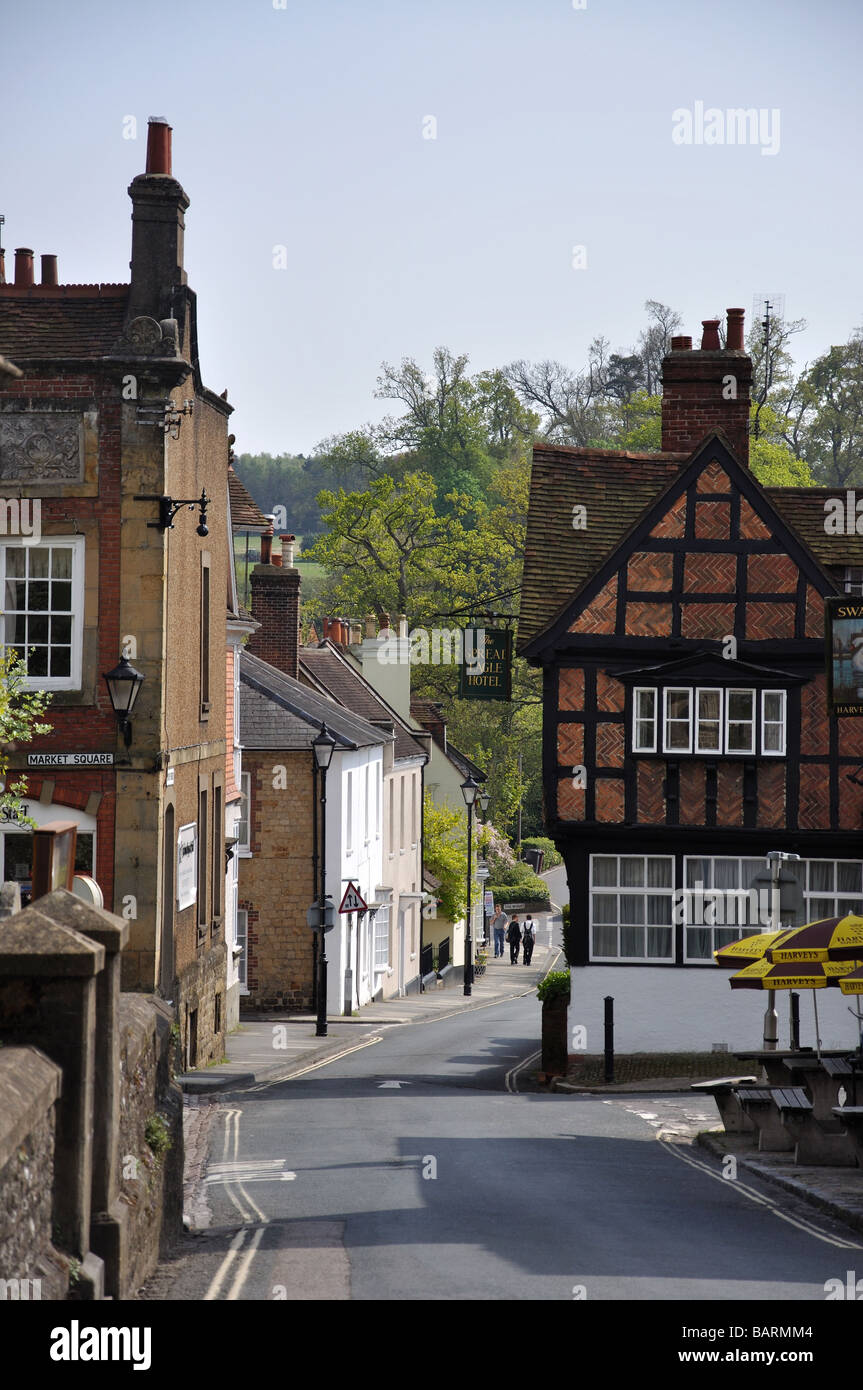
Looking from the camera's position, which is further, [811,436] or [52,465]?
[811,436]

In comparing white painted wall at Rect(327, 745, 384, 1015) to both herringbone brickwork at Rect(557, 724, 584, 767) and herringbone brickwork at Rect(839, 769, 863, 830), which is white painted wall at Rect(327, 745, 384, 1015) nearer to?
herringbone brickwork at Rect(557, 724, 584, 767)

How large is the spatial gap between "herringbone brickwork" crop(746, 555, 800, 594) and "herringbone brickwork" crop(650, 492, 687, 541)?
4.00ft

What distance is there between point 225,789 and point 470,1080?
630cm

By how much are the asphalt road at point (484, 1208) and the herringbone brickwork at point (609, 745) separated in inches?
221

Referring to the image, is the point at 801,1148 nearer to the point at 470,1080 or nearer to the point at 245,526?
the point at 470,1080

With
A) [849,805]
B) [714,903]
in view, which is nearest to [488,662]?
[714,903]

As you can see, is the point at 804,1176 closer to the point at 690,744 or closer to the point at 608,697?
the point at 690,744

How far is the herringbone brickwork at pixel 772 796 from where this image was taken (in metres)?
25.2

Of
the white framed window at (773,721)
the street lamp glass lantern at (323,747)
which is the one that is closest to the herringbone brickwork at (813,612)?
the white framed window at (773,721)

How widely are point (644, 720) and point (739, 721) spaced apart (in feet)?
4.91

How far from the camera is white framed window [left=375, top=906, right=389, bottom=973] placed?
42.8 metres

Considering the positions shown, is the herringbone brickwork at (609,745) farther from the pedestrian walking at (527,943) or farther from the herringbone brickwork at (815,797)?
the pedestrian walking at (527,943)

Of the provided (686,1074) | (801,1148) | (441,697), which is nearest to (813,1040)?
(686,1074)

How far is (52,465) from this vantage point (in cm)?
2008
